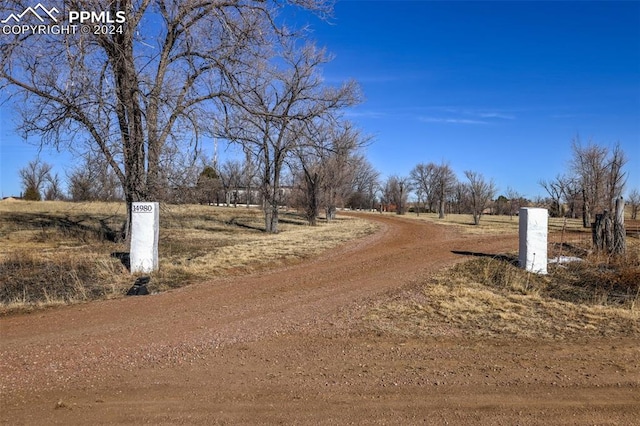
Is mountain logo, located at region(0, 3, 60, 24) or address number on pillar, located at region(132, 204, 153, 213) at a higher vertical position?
mountain logo, located at region(0, 3, 60, 24)

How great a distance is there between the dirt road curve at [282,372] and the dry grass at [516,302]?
1.53ft

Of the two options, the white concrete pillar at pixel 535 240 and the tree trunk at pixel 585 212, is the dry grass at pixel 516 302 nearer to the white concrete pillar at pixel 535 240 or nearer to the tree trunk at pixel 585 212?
the white concrete pillar at pixel 535 240

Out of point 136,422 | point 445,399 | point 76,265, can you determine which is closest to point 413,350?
point 445,399

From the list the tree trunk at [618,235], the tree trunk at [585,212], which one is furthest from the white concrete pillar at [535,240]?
the tree trunk at [585,212]

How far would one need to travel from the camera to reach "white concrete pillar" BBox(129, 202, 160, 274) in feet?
31.6

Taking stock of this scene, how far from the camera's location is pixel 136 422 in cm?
342

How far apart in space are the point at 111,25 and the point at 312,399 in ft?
33.9

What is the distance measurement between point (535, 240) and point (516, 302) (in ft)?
11.0

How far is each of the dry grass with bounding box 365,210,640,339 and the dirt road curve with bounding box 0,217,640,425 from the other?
1.53ft

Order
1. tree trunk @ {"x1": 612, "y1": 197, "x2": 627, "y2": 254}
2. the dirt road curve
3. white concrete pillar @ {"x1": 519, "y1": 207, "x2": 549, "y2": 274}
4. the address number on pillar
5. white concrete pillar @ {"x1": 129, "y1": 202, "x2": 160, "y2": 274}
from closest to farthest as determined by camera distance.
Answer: the dirt road curve, white concrete pillar @ {"x1": 129, "y1": 202, "x2": 160, "y2": 274}, the address number on pillar, white concrete pillar @ {"x1": 519, "y1": 207, "x2": 549, "y2": 274}, tree trunk @ {"x1": 612, "y1": 197, "x2": 627, "y2": 254}

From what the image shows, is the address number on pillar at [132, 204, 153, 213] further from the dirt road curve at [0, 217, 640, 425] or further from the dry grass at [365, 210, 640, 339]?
the dry grass at [365, 210, 640, 339]

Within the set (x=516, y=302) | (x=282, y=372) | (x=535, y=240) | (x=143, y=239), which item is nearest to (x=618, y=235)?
(x=535, y=240)

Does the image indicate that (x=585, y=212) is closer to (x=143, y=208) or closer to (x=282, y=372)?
(x=143, y=208)

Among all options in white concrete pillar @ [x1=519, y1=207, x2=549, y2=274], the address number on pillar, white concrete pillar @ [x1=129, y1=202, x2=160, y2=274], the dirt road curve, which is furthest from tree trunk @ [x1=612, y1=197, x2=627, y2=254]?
the address number on pillar
